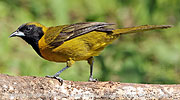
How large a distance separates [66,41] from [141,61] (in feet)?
4.38

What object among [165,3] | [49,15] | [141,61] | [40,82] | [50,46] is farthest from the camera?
[49,15]

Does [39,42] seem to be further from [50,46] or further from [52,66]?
[52,66]

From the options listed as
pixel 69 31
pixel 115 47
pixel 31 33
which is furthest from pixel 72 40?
pixel 115 47

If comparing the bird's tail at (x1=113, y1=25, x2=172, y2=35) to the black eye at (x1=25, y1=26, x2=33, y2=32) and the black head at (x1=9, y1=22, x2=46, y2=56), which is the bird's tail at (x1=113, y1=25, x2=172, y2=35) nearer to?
the black head at (x1=9, y1=22, x2=46, y2=56)

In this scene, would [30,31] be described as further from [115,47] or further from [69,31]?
[115,47]

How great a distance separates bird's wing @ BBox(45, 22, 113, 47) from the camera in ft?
16.1

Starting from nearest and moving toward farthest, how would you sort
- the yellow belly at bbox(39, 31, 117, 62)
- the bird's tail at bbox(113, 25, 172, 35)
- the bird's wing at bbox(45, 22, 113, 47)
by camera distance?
the bird's tail at bbox(113, 25, 172, 35), the yellow belly at bbox(39, 31, 117, 62), the bird's wing at bbox(45, 22, 113, 47)

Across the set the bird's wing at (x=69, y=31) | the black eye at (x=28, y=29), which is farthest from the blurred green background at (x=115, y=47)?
the black eye at (x=28, y=29)

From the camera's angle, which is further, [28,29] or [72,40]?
[28,29]

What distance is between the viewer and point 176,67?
6.21 meters

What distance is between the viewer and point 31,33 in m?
5.21

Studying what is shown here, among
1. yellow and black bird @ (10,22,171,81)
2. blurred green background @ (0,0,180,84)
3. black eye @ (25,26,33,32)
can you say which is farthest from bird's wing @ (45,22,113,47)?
blurred green background @ (0,0,180,84)

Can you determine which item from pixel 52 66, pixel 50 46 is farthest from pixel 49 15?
pixel 50 46

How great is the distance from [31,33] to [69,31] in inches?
24.4
